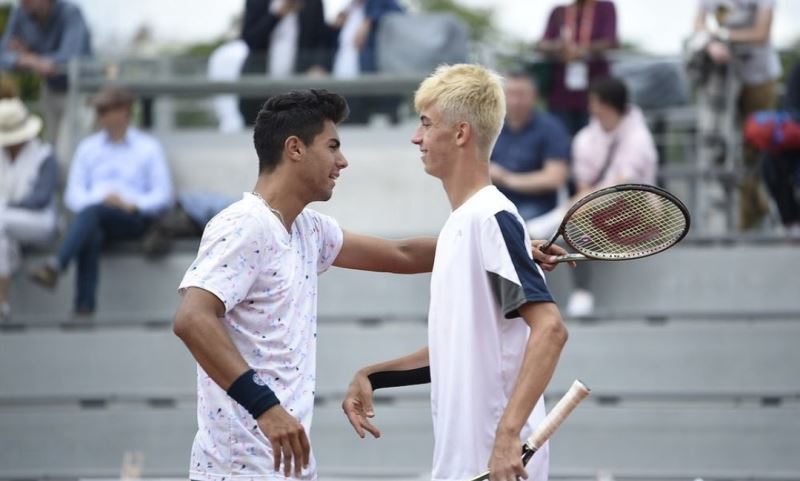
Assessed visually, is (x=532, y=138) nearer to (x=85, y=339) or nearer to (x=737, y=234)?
(x=737, y=234)

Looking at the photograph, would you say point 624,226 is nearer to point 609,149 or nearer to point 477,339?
point 477,339

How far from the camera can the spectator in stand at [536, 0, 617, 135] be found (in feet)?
31.1

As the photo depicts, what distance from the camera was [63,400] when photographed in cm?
795

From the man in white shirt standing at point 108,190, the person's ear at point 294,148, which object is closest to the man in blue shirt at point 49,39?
the man in white shirt standing at point 108,190

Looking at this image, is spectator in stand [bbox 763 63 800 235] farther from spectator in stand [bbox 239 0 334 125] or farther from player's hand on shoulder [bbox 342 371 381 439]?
player's hand on shoulder [bbox 342 371 381 439]

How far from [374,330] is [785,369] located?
227 centimetres

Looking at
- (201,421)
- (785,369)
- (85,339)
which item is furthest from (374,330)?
(201,421)

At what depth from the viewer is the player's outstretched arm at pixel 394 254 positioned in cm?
438

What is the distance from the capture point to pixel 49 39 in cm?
1026

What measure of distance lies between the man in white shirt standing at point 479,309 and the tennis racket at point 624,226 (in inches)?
16.7

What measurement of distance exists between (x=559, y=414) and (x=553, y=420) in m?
0.03

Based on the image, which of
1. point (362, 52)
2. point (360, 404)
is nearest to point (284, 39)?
point (362, 52)

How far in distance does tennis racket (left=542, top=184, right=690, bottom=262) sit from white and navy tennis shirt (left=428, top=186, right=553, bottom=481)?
45 cm

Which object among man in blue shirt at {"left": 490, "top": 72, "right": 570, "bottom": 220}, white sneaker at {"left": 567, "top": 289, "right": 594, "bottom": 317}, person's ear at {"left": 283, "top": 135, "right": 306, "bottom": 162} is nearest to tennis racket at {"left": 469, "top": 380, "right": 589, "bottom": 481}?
person's ear at {"left": 283, "top": 135, "right": 306, "bottom": 162}
